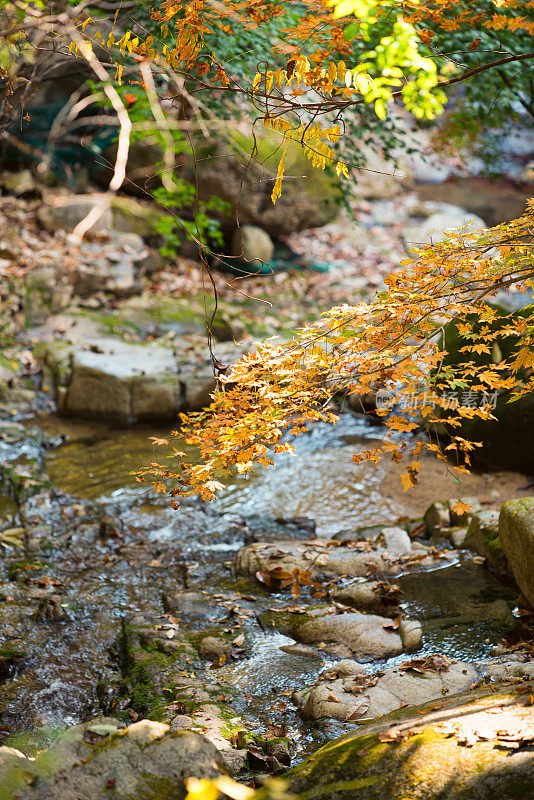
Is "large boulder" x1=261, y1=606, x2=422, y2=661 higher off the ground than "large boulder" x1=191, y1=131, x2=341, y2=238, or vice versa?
"large boulder" x1=191, y1=131, x2=341, y2=238

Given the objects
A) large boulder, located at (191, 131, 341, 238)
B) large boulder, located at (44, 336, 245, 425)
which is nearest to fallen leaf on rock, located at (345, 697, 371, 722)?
large boulder, located at (44, 336, 245, 425)

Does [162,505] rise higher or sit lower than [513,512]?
lower

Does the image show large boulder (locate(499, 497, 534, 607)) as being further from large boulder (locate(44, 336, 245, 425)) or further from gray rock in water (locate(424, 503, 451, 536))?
large boulder (locate(44, 336, 245, 425))

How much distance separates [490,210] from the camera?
1738 centimetres

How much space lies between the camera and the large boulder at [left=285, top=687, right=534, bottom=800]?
207cm

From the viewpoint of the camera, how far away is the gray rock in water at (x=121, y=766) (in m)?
2.04

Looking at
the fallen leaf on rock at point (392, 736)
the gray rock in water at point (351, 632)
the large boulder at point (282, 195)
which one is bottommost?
the gray rock in water at point (351, 632)

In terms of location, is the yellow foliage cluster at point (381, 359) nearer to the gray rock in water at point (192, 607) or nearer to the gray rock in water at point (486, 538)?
the gray rock in water at point (192, 607)

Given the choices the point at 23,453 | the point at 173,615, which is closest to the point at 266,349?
the point at 173,615

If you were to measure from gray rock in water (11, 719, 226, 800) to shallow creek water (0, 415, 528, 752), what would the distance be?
3.80 feet

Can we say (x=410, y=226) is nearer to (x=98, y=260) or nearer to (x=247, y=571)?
(x=98, y=260)

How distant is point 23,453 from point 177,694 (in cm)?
472

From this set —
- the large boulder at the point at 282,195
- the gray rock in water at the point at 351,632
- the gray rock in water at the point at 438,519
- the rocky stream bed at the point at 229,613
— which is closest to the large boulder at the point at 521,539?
the rocky stream bed at the point at 229,613

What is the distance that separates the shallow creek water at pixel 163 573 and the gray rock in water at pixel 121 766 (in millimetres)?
1159
